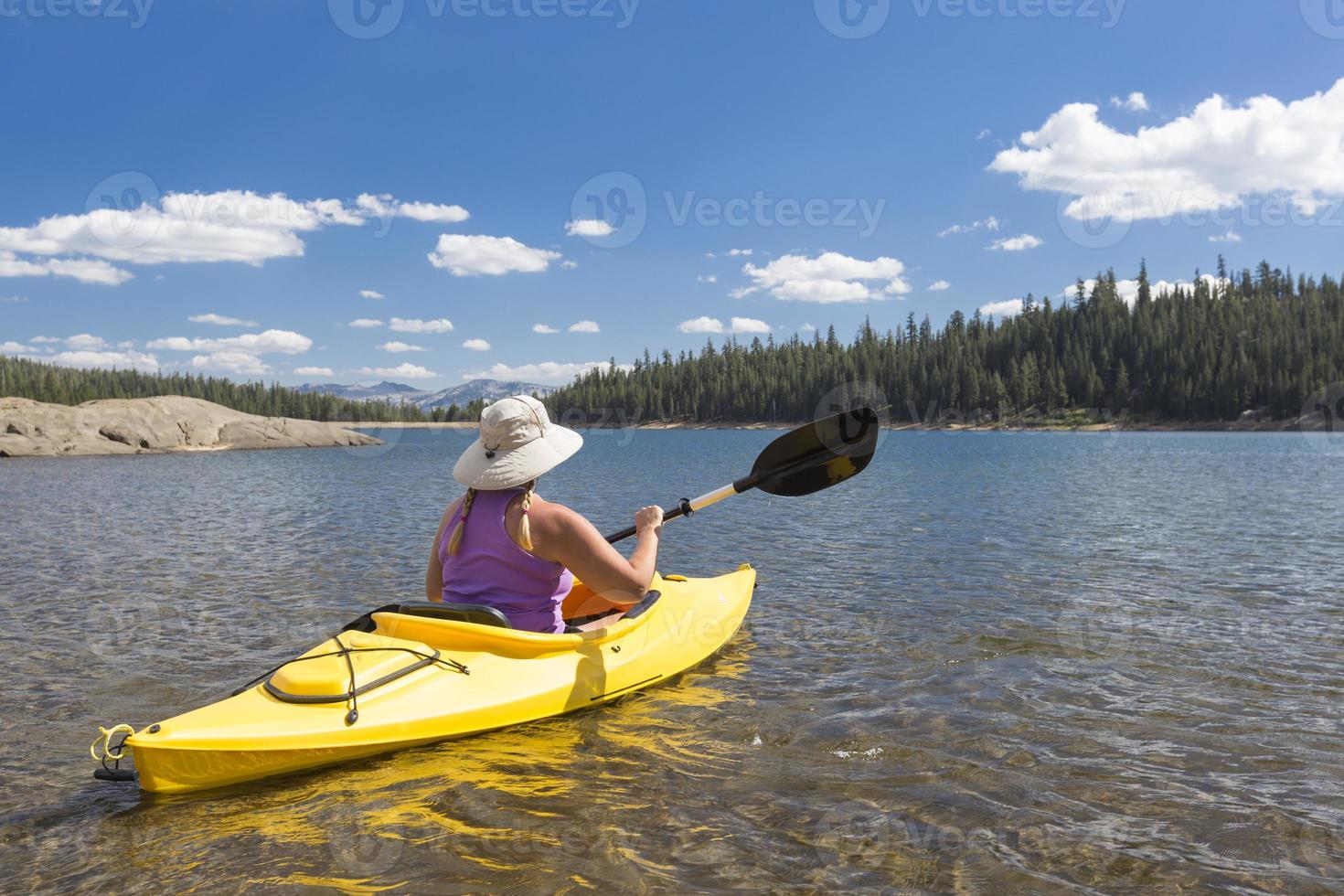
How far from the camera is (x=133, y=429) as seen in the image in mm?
70062

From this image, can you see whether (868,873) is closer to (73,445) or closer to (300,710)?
(300,710)

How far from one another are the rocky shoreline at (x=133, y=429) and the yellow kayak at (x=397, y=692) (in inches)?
2789

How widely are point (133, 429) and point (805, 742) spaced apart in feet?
258

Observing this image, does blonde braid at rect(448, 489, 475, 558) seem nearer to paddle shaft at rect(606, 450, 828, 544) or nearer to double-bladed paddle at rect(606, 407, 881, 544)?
paddle shaft at rect(606, 450, 828, 544)

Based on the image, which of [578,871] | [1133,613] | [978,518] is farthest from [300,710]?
[978,518]

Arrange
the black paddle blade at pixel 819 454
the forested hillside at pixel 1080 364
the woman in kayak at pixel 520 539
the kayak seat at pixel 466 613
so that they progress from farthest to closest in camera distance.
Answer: the forested hillside at pixel 1080 364, the black paddle blade at pixel 819 454, the kayak seat at pixel 466 613, the woman in kayak at pixel 520 539

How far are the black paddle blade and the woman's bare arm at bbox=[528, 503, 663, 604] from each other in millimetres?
3200

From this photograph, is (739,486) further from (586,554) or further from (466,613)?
(466,613)

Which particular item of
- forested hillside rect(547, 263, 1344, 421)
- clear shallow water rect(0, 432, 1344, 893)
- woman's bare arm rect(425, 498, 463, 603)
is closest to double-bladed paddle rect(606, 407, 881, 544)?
clear shallow water rect(0, 432, 1344, 893)

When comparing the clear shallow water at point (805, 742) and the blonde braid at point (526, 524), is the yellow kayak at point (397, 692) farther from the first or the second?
the blonde braid at point (526, 524)

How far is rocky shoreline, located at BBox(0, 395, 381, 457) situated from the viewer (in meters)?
63.5

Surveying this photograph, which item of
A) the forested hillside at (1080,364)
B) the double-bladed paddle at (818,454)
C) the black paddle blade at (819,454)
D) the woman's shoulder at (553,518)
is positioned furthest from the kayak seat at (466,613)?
the forested hillside at (1080,364)

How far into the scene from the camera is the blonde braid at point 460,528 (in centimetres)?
609

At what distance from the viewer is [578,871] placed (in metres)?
4.40
